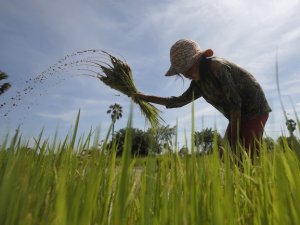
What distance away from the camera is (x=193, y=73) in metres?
3.15

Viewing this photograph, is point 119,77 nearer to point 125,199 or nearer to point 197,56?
point 197,56

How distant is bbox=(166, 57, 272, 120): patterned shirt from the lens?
2.93 metres

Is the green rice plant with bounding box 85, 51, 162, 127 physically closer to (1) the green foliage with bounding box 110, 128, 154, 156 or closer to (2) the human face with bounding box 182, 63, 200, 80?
(2) the human face with bounding box 182, 63, 200, 80

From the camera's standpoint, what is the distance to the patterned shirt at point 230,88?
2.93 meters

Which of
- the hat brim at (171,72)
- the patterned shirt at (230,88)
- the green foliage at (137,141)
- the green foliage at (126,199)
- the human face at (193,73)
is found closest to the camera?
the green foliage at (126,199)

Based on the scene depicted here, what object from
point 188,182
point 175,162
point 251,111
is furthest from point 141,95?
point 188,182

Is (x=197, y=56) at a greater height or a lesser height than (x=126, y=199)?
greater

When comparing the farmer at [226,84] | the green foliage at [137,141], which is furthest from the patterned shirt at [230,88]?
the green foliage at [137,141]

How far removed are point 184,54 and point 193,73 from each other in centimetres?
19

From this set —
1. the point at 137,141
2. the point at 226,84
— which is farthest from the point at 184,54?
the point at 137,141

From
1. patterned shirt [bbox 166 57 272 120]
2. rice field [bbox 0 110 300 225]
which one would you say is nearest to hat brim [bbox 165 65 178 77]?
patterned shirt [bbox 166 57 272 120]

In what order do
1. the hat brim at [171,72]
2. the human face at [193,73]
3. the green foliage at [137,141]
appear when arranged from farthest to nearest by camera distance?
1. the hat brim at [171,72]
2. the human face at [193,73]
3. the green foliage at [137,141]

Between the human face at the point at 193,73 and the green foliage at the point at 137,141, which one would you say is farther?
the human face at the point at 193,73

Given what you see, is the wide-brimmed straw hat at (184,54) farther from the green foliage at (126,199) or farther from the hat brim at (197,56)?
the green foliage at (126,199)
